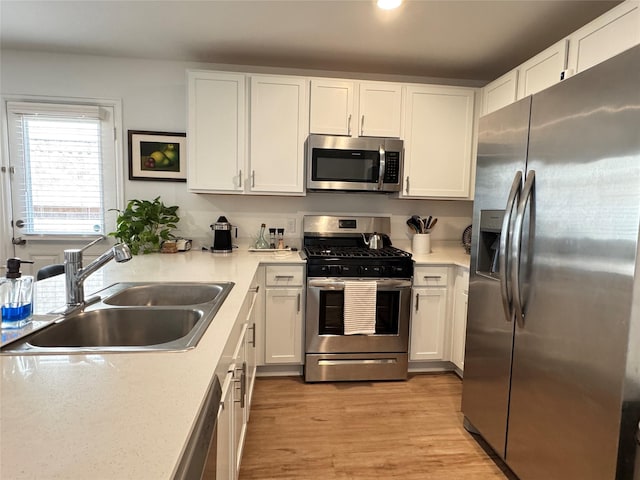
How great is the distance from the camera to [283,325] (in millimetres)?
2559

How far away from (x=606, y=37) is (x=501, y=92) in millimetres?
835

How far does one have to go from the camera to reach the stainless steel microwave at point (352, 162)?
2.62m

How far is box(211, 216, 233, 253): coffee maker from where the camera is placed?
2.74 metres

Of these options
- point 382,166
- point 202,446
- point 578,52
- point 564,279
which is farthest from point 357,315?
point 578,52

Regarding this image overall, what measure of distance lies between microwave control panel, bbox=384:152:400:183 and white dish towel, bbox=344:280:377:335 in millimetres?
824

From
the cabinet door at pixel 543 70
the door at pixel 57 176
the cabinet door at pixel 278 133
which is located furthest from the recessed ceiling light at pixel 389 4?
the door at pixel 57 176

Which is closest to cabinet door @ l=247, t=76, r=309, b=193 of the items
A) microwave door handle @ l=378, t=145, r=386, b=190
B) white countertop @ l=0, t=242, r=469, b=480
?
microwave door handle @ l=378, t=145, r=386, b=190

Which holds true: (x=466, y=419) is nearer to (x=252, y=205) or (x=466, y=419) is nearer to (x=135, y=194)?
(x=252, y=205)

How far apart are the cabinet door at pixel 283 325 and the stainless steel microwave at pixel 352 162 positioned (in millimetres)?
843

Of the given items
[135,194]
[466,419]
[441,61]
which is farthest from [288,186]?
[466,419]

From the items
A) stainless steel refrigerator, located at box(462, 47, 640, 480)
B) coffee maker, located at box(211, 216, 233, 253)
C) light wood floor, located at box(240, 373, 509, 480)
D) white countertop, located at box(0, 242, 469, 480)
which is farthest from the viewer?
coffee maker, located at box(211, 216, 233, 253)

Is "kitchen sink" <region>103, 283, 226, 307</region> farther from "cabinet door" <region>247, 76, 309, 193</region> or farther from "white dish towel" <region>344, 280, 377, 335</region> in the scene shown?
"cabinet door" <region>247, 76, 309, 193</region>

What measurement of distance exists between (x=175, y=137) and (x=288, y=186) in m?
1.07

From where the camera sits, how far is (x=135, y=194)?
2.94 metres
